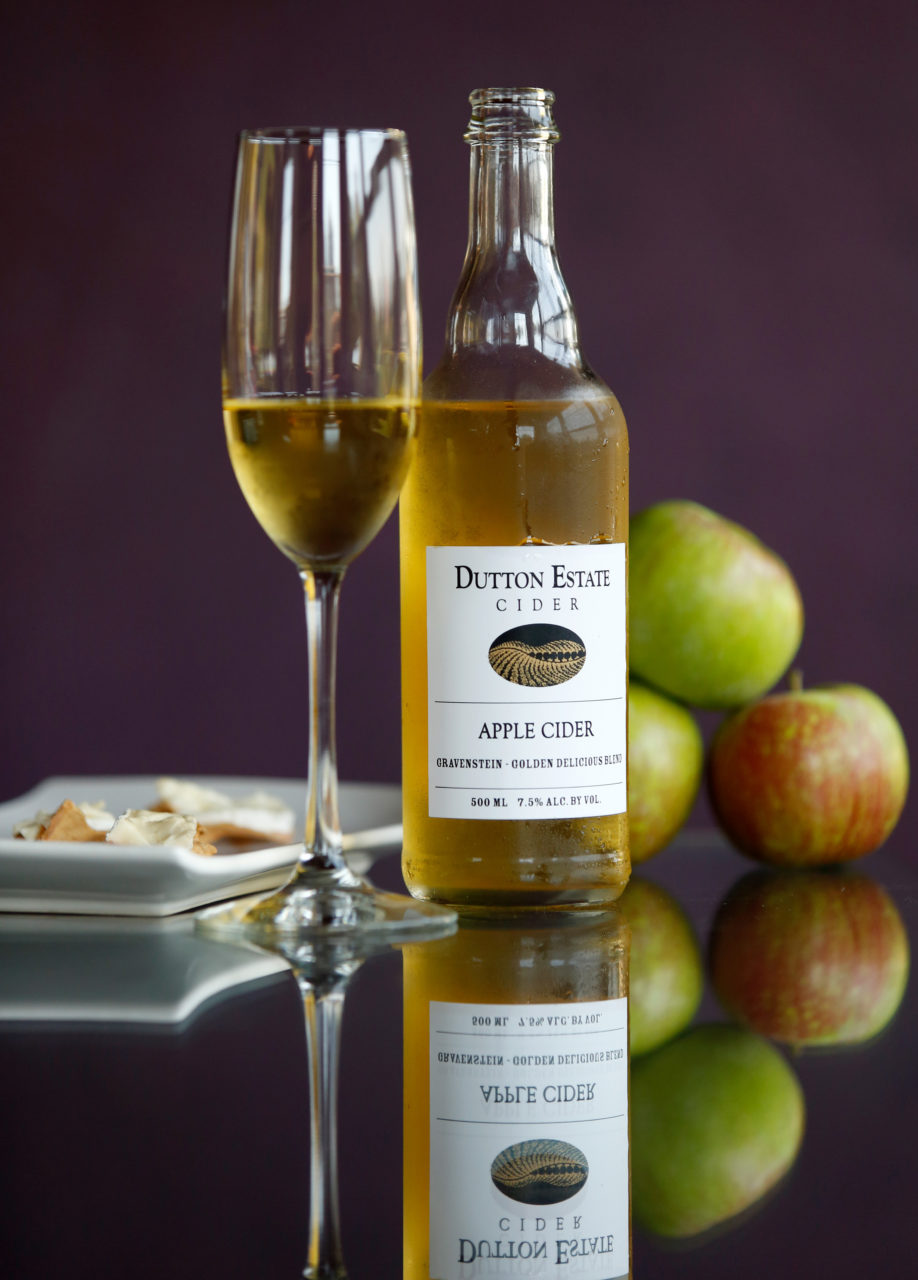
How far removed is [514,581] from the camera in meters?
0.72

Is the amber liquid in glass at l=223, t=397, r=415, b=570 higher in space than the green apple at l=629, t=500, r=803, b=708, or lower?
higher

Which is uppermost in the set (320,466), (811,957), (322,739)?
(320,466)

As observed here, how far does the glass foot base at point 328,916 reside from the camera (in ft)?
2.14

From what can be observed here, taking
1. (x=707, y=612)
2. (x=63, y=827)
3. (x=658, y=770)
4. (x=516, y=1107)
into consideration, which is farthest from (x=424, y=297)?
(x=516, y=1107)

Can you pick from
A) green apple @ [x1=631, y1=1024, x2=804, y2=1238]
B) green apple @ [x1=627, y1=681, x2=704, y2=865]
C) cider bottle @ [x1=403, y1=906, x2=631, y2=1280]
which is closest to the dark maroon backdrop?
green apple @ [x1=627, y1=681, x2=704, y2=865]

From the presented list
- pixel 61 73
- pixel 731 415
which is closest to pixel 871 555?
pixel 731 415

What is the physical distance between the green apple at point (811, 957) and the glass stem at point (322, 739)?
17 cm

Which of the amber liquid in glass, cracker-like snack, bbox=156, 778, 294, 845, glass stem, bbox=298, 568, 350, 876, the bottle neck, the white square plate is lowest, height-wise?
cracker-like snack, bbox=156, 778, 294, 845

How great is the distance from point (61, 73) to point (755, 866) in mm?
1497

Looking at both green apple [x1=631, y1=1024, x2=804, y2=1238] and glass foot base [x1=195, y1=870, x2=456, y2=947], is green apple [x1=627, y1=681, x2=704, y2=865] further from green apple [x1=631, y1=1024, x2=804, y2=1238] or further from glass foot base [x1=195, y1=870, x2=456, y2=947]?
green apple [x1=631, y1=1024, x2=804, y2=1238]

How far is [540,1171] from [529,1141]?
18 mm

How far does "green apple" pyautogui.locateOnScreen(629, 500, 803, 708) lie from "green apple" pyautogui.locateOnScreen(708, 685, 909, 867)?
0.20 feet

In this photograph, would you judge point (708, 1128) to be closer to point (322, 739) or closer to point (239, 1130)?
point (239, 1130)

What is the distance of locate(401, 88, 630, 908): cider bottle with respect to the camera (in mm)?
722
